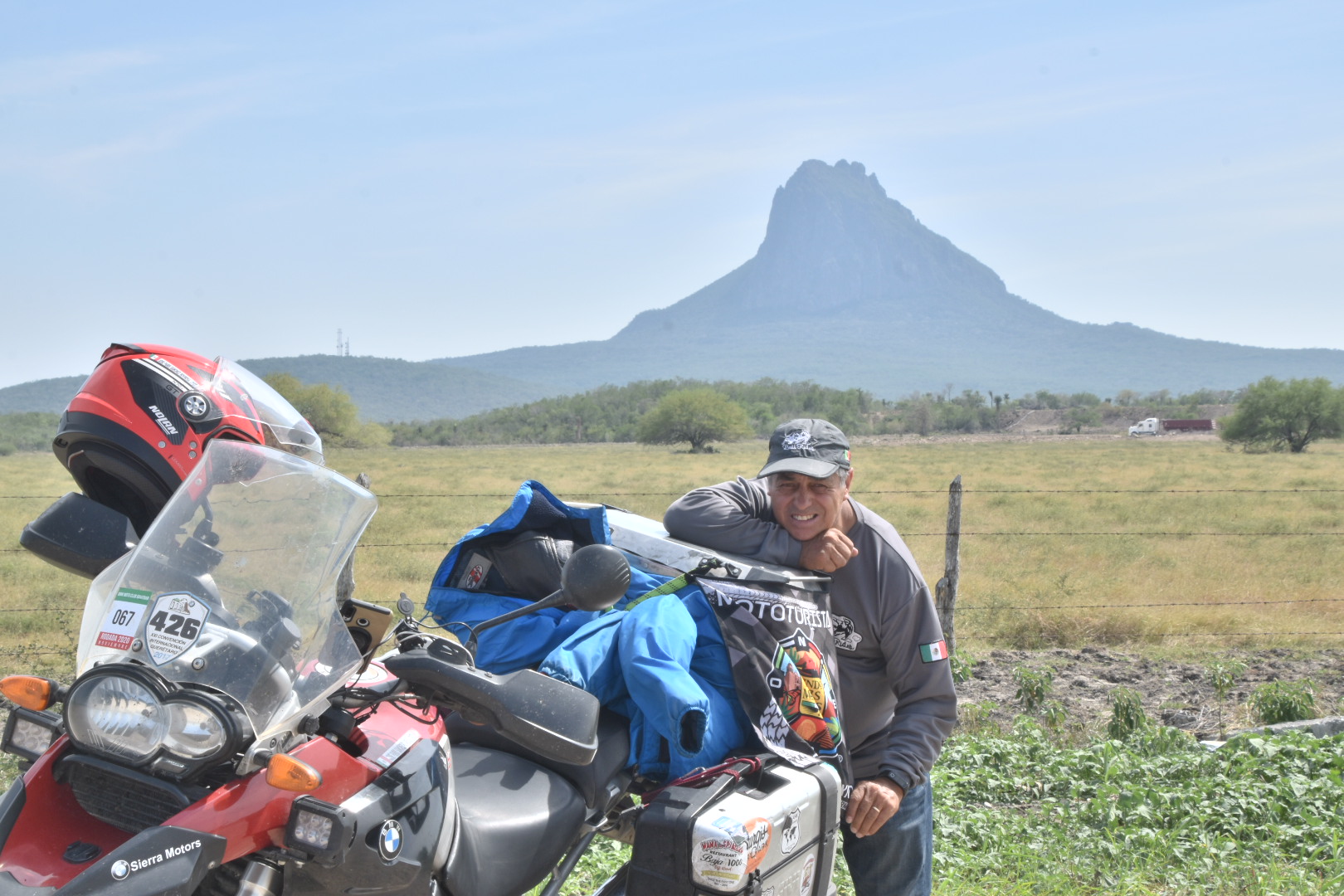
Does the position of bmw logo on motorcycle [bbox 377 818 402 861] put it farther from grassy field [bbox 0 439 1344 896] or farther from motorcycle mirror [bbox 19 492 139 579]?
grassy field [bbox 0 439 1344 896]

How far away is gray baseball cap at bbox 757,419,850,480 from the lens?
3.08 meters

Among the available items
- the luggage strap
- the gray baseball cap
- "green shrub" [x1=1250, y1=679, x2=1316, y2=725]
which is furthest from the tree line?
the luggage strap

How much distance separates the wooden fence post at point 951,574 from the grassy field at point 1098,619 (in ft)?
5.65

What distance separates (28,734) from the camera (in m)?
1.90

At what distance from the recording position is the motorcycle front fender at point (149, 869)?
1.54 metres

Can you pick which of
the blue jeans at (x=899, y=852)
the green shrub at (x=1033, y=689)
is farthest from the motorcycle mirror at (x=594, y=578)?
the green shrub at (x=1033, y=689)

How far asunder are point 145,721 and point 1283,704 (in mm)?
6673

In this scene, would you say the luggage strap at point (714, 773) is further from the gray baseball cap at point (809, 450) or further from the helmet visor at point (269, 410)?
the helmet visor at point (269, 410)

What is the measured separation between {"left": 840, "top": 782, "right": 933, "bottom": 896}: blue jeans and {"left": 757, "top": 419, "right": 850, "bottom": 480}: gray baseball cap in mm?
976

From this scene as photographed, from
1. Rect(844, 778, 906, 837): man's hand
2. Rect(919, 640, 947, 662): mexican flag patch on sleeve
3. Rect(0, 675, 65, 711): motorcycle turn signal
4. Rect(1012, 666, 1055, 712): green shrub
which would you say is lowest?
Rect(1012, 666, 1055, 712): green shrub

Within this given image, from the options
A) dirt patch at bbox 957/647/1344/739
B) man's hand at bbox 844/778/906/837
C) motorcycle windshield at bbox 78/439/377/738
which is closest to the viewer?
motorcycle windshield at bbox 78/439/377/738

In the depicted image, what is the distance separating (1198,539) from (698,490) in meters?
17.4

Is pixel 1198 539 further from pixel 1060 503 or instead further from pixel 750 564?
pixel 750 564

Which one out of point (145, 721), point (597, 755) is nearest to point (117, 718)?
point (145, 721)
